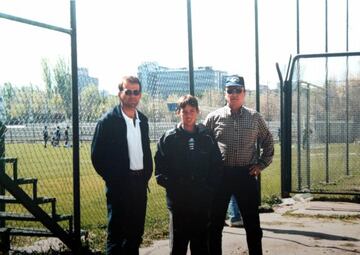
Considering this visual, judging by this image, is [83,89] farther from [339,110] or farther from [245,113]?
[339,110]

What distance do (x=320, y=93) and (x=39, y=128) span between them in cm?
618

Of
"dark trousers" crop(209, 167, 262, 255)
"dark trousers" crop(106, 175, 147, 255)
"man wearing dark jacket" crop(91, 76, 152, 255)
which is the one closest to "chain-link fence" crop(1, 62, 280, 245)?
"man wearing dark jacket" crop(91, 76, 152, 255)

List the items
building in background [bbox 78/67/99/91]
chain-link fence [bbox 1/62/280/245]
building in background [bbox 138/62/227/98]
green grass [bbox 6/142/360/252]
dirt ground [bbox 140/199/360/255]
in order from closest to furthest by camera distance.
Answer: chain-link fence [bbox 1/62/280/245]
building in background [bbox 78/67/99/91]
green grass [bbox 6/142/360/252]
dirt ground [bbox 140/199/360/255]
building in background [bbox 138/62/227/98]

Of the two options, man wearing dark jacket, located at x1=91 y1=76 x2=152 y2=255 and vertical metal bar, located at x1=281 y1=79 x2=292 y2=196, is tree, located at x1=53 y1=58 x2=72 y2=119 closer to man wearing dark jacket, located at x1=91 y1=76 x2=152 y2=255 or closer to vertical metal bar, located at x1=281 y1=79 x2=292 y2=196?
man wearing dark jacket, located at x1=91 y1=76 x2=152 y2=255

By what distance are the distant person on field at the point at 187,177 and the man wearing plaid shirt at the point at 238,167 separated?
506 millimetres

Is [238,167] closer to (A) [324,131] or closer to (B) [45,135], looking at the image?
(B) [45,135]

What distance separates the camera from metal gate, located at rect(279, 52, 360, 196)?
9.02m

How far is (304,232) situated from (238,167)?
2822 mm

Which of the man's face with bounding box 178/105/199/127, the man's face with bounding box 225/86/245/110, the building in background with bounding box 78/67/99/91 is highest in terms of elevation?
the building in background with bounding box 78/67/99/91

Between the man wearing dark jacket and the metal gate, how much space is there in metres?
3.94

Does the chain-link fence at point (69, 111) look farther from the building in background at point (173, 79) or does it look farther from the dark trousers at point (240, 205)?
the dark trousers at point (240, 205)

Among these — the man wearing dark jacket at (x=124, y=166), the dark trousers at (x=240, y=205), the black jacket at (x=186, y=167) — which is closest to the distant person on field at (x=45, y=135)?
the man wearing dark jacket at (x=124, y=166)

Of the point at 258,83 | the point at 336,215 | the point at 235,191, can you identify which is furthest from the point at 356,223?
the point at 235,191

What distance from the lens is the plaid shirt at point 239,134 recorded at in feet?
16.2
